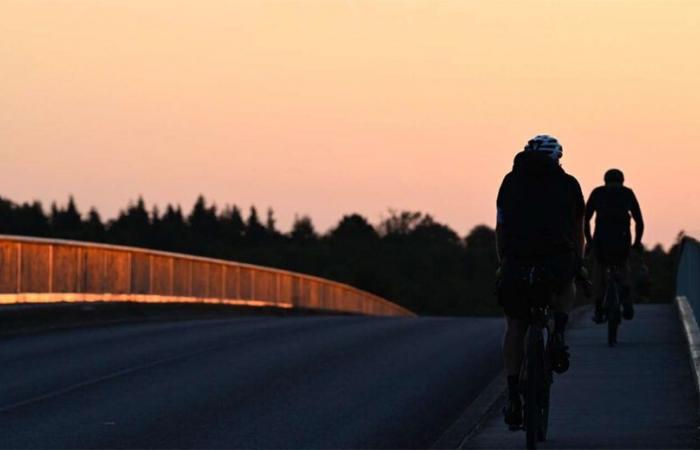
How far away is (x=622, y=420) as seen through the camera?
13.9 meters

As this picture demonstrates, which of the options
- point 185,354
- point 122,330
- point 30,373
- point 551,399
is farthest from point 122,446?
point 122,330

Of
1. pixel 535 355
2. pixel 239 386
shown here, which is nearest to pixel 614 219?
pixel 239 386

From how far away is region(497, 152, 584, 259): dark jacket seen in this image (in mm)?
12094

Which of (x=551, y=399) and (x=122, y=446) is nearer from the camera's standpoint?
(x=122, y=446)

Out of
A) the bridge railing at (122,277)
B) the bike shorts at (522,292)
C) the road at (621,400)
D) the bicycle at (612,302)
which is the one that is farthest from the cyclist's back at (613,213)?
the bridge railing at (122,277)

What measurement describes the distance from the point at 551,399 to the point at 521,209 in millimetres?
3838

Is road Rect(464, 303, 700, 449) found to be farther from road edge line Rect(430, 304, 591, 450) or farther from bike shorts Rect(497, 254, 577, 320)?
bike shorts Rect(497, 254, 577, 320)

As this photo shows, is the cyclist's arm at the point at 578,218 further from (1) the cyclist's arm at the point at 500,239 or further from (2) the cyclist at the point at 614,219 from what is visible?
(2) the cyclist at the point at 614,219

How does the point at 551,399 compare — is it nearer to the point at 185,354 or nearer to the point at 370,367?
the point at 370,367

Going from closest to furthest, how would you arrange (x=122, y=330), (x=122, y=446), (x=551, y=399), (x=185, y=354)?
(x=122, y=446) < (x=551, y=399) < (x=185, y=354) < (x=122, y=330)

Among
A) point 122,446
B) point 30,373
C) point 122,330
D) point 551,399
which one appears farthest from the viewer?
point 122,330

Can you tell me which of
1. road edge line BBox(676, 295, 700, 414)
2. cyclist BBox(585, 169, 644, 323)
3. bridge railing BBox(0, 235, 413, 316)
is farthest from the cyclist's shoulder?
bridge railing BBox(0, 235, 413, 316)

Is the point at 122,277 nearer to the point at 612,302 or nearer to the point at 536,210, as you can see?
the point at 612,302

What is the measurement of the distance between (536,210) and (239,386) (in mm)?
6233
